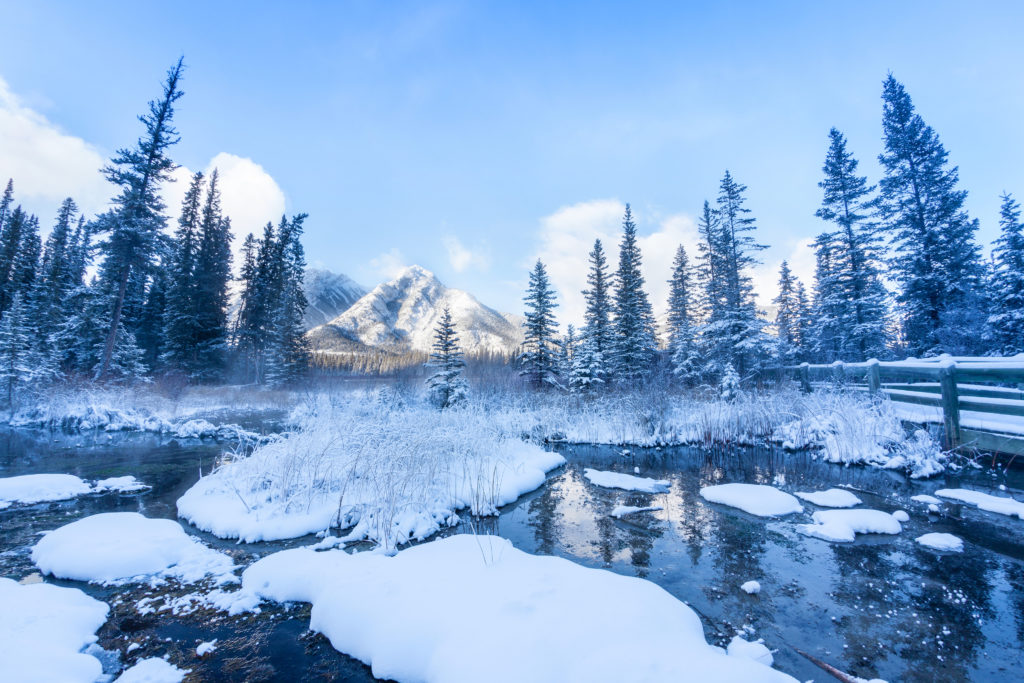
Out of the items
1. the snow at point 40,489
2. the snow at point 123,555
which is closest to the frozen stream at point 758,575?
the snow at point 123,555

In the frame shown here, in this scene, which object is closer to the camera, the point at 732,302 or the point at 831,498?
the point at 831,498

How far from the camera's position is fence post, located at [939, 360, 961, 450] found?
8180 millimetres

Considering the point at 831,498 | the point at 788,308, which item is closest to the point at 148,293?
the point at 831,498

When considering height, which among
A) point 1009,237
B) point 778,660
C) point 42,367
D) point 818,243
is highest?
point 818,243

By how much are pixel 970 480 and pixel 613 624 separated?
9294 mm

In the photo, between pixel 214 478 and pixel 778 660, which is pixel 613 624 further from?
pixel 214 478

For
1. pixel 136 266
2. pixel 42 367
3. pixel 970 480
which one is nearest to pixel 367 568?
pixel 970 480

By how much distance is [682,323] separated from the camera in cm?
3158

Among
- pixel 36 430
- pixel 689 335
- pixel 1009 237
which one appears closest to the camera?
pixel 36 430

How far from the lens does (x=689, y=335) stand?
2758cm

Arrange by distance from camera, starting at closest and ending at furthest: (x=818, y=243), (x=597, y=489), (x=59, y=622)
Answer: (x=59, y=622), (x=597, y=489), (x=818, y=243)

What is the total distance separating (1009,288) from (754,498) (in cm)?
1957

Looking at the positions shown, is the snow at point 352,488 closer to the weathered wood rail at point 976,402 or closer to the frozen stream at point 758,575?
the frozen stream at point 758,575

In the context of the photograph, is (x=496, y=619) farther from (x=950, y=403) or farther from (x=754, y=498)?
(x=950, y=403)
